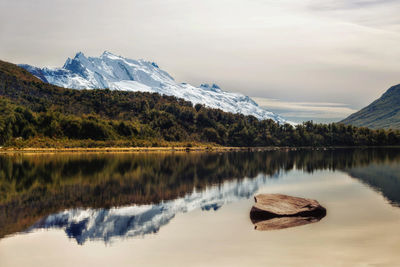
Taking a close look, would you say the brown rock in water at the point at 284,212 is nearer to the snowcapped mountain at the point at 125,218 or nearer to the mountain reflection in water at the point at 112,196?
the snowcapped mountain at the point at 125,218

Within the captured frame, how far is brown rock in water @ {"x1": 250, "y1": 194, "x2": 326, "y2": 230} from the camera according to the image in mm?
43781

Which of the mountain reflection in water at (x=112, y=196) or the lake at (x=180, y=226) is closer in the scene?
the lake at (x=180, y=226)

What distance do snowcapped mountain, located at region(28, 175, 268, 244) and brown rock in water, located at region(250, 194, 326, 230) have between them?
9465mm

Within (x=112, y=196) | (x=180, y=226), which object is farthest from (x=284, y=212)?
(x=112, y=196)

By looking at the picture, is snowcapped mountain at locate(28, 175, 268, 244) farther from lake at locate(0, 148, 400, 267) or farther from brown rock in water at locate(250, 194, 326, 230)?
brown rock in water at locate(250, 194, 326, 230)

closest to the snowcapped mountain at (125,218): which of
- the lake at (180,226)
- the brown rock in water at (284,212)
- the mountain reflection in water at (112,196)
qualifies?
the mountain reflection in water at (112,196)

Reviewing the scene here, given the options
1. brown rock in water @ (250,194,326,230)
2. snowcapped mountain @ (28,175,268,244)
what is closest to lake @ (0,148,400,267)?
snowcapped mountain @ (28,175,268,244)

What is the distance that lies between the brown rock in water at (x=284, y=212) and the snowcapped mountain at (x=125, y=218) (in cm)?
946

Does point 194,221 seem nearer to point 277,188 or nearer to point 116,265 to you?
point 116,265

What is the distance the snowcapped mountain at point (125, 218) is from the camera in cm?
4056

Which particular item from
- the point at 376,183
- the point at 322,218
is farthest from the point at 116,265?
the point at 376,183

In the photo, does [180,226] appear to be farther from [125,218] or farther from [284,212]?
[284,212]

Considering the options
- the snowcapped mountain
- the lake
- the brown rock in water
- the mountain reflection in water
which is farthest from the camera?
the brown rock in water

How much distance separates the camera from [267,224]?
141 feet
